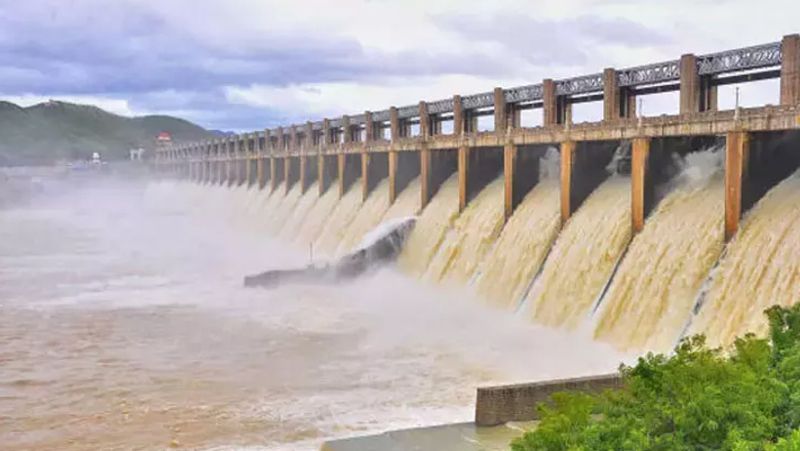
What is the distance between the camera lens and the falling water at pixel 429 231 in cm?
3597

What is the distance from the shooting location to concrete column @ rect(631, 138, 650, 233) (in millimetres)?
24719

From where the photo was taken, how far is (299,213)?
55.9 meters

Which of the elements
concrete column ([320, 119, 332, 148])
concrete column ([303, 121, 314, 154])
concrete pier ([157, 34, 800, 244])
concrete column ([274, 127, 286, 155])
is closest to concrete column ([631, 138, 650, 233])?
concrete pier ([157, 34, 800, 244])

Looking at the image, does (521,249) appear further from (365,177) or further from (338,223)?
(338,223)

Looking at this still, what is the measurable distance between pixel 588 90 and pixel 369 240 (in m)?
12.1

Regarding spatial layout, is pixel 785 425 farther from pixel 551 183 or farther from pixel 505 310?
pixel 551 183

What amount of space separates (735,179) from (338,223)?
96.2 feet

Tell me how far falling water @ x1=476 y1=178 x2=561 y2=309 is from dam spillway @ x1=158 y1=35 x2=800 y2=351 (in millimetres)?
55

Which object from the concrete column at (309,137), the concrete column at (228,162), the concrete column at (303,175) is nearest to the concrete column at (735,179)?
the concrete column at (303,175)

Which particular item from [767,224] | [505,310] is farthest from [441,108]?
[767,224]

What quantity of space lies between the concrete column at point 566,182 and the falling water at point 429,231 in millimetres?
7707

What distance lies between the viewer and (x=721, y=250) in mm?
21297

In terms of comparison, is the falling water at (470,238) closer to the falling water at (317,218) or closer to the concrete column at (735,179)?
the concrete column at (735,179)

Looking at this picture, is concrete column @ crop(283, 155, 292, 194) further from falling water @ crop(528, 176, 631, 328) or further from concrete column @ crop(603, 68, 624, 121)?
falling water @ crop(528, 176, 631, 328)
